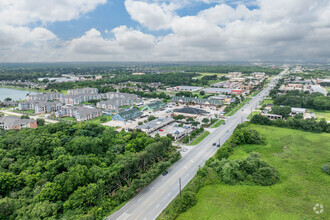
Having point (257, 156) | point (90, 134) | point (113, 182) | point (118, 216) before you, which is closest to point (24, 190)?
point (113, 182)

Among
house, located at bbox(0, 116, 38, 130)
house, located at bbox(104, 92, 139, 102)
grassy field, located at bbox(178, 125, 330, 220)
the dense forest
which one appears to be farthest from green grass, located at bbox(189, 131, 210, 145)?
house, located at bbox(104, 92, 139, 102)

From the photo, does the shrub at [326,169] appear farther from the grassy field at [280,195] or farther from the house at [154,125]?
the house at [154,125]

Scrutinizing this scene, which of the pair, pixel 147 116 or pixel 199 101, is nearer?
pixel 147 116

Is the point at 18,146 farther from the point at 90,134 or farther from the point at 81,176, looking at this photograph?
the point at 81,176

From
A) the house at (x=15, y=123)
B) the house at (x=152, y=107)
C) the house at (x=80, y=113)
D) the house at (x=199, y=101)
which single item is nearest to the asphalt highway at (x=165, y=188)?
the house at (x=152, y=107)

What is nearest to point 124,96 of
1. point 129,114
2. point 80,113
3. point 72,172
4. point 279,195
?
point 129,114

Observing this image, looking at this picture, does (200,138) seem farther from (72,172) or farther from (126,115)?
(72,172)
